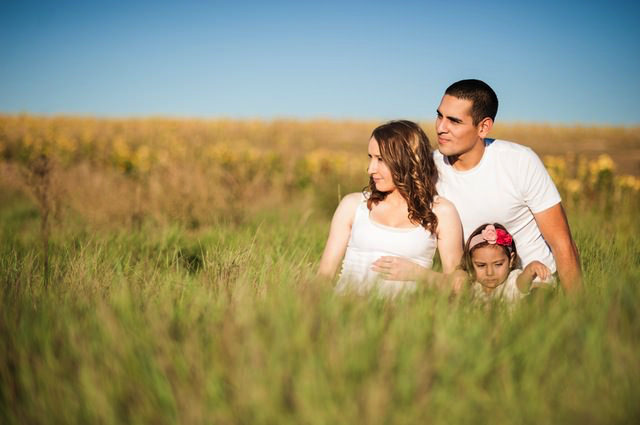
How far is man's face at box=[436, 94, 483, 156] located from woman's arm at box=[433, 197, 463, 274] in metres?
0.50

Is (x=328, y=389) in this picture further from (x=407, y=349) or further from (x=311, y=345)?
(x=407, y=349)

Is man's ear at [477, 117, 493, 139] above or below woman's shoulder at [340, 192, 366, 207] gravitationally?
above

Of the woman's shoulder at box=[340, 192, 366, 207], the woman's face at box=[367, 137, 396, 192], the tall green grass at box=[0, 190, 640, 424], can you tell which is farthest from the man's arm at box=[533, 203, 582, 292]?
the woman's shoulder at box=[340, 192, 366, 207]

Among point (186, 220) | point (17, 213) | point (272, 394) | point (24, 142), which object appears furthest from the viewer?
point (24, 142)

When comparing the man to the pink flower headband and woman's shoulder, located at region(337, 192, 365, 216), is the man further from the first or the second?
woman's shoulder, located at region(337, 192, 365, 216)

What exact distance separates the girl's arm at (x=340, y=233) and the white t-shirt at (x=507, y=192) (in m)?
0.72

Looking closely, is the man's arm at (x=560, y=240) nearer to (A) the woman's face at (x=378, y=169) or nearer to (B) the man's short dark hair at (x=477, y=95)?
(B) the man's short dark hair at (x=477, y=95)

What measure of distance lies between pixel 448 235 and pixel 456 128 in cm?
80

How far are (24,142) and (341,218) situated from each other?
421 inches

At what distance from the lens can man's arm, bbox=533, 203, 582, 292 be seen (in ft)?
9.84

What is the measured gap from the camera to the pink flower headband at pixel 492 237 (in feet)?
10.3

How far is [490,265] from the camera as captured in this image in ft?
10.3

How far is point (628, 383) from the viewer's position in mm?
1469

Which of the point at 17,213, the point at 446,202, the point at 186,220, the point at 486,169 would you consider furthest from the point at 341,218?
the point at 17,213
